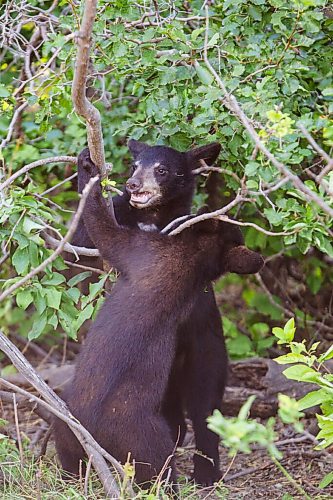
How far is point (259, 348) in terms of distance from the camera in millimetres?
8195

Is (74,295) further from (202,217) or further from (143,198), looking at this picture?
(202,217)

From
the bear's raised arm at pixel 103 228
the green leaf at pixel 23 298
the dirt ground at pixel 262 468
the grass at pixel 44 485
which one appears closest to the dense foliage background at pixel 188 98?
the green leaf at pixel 23 298

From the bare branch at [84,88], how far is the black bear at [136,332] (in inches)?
9.5

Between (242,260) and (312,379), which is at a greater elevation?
(242,260)

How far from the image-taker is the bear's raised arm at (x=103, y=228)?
5.49 metres

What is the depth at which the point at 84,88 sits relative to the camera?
445 centimetres

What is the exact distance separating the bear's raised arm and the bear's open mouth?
35 cm

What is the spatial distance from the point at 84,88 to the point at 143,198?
1.58 m

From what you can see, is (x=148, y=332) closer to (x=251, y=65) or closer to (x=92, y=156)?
(x=92, y=156)

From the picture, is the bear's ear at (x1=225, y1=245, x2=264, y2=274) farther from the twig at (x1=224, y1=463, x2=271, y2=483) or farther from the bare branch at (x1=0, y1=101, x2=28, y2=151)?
the twig at (x1=224, y1=463, x2=271, y2=483)

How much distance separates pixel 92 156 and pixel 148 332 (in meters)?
1.09

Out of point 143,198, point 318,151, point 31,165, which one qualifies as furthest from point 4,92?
point 318,151

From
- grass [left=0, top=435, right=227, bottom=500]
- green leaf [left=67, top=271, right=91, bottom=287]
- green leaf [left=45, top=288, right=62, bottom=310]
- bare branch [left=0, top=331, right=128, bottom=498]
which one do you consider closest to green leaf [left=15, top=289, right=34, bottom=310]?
green leaf [left=45, top=288, right=62, bottom=310]

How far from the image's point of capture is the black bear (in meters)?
5.31
